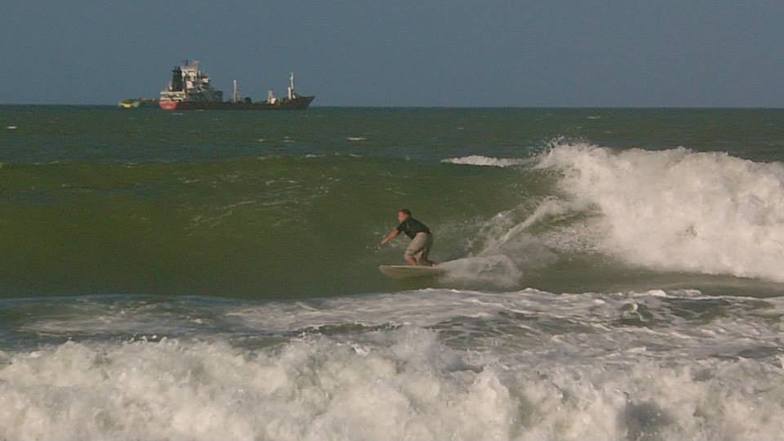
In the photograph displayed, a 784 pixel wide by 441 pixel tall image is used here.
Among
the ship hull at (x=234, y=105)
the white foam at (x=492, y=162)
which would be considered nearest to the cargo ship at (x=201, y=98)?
the ship hull at (x=234, y=105)

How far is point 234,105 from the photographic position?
396 ft

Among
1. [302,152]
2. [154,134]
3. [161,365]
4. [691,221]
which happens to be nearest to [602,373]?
[161,365]

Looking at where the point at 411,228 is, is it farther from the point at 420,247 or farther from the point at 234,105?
the point at 234,105

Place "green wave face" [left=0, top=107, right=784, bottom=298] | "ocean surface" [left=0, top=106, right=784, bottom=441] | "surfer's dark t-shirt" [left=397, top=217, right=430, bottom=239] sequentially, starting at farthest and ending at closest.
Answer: "surfer's dark t-shirt" [left=397, top=217, right=430, bottom=239] < "green wave face" [left=0, top=107, right=784, bottom=298] < "ocean surface" [left=0, top=106, right=784, bottom=441]

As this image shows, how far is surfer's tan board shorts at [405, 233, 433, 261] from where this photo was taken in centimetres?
1417

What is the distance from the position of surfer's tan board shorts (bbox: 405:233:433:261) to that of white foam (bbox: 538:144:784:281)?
11.4ft

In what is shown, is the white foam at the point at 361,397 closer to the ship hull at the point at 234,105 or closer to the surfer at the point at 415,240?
the surfer at the point at 415,240

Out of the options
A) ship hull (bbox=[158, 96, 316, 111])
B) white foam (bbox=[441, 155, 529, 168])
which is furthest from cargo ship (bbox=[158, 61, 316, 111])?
white foam (bbox=[441, 155, 529, 168])

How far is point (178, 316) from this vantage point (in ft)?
34.2

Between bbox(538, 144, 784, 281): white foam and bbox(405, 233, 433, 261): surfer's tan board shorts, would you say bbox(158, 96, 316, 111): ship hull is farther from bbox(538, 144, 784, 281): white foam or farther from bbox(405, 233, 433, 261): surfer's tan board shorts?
bbox(405, 233, 433, 261): surfer's tan board shorts

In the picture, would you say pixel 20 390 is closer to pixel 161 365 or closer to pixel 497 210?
pixel 161 365

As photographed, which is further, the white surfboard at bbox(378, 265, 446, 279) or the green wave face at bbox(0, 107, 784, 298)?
the green wave face at bbox(0, 107, 784, 298)

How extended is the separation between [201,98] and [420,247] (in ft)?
349

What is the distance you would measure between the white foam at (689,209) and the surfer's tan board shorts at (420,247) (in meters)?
3.47
